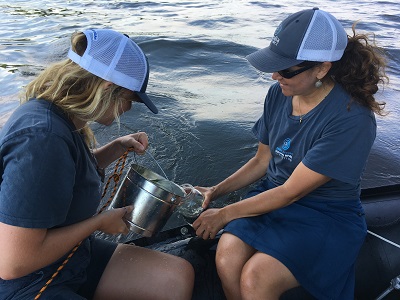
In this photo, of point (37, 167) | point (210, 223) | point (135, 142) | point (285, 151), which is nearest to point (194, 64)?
point (135, 142)

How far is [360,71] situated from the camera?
269cm

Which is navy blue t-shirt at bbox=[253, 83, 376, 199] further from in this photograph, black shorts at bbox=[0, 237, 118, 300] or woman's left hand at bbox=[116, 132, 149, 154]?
black shorts at bbox=[0, 237, 118, 300]

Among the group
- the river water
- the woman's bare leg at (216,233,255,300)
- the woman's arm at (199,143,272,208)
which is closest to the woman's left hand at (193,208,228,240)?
the woman's bare leg at (216,233,255,300)

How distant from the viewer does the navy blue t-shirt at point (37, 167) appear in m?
1.86

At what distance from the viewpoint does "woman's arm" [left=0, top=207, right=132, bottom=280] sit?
190 cm

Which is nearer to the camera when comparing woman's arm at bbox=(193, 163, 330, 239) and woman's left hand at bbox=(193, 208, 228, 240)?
woman's arm at bbox=(193, 163, 330, 239)

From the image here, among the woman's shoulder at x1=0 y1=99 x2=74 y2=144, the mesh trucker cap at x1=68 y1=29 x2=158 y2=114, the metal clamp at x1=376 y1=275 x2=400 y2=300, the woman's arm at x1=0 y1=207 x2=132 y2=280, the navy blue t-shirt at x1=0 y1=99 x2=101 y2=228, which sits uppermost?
the mesh trucker cap at x1=68 y1=29 x2=158 y2=114

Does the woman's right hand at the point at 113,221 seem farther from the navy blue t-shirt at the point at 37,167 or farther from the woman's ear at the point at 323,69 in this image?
the woman's ear at the point at 323,69

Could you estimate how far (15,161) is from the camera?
1.88 m

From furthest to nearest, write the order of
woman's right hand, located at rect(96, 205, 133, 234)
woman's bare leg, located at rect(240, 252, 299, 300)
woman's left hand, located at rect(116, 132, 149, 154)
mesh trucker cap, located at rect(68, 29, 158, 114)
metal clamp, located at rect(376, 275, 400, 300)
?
woman's left hand, located at rect(116, 132, 149, 154)
metal clamp, located at rect(376, 275, 400, 300)
woman's bare leg, located at rect(240, 252, 299, 300)
woman's right hand, located at rect(96, 205, 133, 234)
mesh trucker cap, located at rect(68, 29, 158, 114)

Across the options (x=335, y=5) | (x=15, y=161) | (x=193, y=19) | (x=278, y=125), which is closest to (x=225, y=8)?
(x=193, y=19)

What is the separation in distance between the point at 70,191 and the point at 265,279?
1.23m

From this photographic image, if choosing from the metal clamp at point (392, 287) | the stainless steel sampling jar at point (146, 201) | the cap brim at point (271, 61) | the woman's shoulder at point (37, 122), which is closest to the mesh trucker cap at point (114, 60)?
the woman's shoulder at point (37, 122)

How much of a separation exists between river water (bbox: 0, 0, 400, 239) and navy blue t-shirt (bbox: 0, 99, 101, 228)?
2407 millimetres
